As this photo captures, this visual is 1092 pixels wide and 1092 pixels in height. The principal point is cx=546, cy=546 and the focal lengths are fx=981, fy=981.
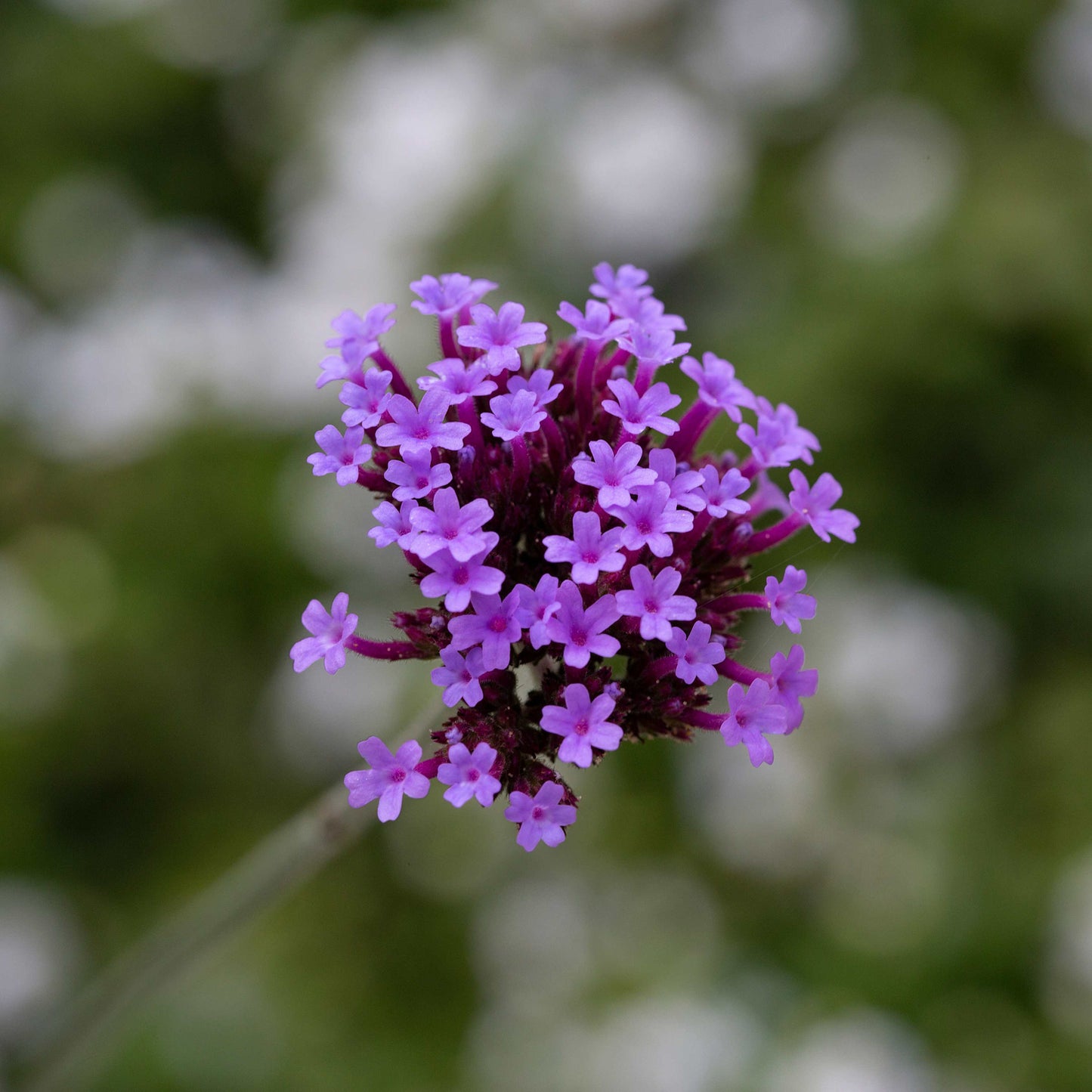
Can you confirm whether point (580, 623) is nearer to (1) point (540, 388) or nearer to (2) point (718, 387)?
(1) point (540, 388)

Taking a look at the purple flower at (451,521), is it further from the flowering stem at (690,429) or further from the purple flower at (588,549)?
the flowering stem at (690,429)

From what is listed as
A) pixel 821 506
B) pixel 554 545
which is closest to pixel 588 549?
pixel 554 545

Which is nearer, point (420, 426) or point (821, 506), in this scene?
point (420, 426)

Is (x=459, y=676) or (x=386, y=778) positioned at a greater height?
(x=459, y=676)

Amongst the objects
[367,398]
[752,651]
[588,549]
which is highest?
[752,651]

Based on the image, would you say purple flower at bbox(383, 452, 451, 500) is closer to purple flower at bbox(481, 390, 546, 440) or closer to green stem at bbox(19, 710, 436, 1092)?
purple flower at bbox(481, 390, 546, 440)

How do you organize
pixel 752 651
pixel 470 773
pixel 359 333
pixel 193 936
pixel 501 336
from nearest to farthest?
pixel 470 773
pixel 501 336
pixel 359 333
pixel 193 936
pixel 752 651

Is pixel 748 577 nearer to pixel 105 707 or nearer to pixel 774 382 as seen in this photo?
pixel 774 382

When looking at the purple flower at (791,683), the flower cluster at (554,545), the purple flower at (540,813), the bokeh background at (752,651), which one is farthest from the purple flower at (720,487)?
the bokeh background at (752,651)

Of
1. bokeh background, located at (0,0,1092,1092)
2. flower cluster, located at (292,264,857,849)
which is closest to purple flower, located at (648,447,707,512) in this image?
flower cluster, located at (292,264,857,849)
